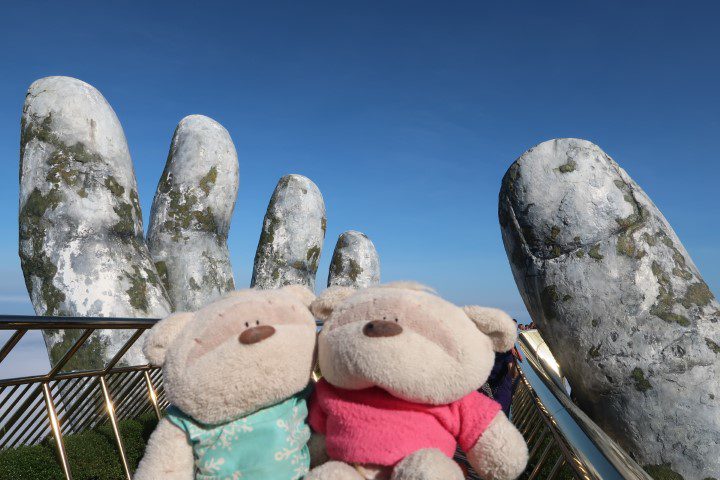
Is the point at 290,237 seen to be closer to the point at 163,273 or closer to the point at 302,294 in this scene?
the point at 163,273

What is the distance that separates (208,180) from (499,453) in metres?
7.41

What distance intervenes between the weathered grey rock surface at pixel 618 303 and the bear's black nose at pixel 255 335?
235 centimetres

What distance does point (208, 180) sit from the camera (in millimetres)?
8797

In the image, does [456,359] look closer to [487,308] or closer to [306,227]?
[487,308]

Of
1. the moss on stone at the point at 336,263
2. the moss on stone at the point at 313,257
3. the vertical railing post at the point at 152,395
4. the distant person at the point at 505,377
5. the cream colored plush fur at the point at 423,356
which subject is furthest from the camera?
the moss on stone at the point at 336,263

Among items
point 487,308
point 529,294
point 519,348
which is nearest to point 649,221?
point 529,294

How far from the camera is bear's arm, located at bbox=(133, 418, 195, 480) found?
86.6 inches

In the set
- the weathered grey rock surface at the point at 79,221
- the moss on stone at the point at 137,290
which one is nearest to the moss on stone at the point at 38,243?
the weathered grey rock surface at the point at 79,221

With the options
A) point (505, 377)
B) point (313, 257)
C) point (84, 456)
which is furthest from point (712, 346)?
point (313, 257)

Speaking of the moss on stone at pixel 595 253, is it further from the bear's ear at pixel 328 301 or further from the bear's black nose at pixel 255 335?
the bear's black nose at pixel 255 335

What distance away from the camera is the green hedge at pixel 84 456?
3316 mm

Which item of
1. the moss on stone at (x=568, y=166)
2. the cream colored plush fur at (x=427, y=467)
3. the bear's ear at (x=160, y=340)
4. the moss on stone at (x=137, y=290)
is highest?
the moss on stone at (x=568, y=166)

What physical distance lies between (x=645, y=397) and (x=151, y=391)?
3253 mm

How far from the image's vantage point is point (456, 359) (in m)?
2.14
